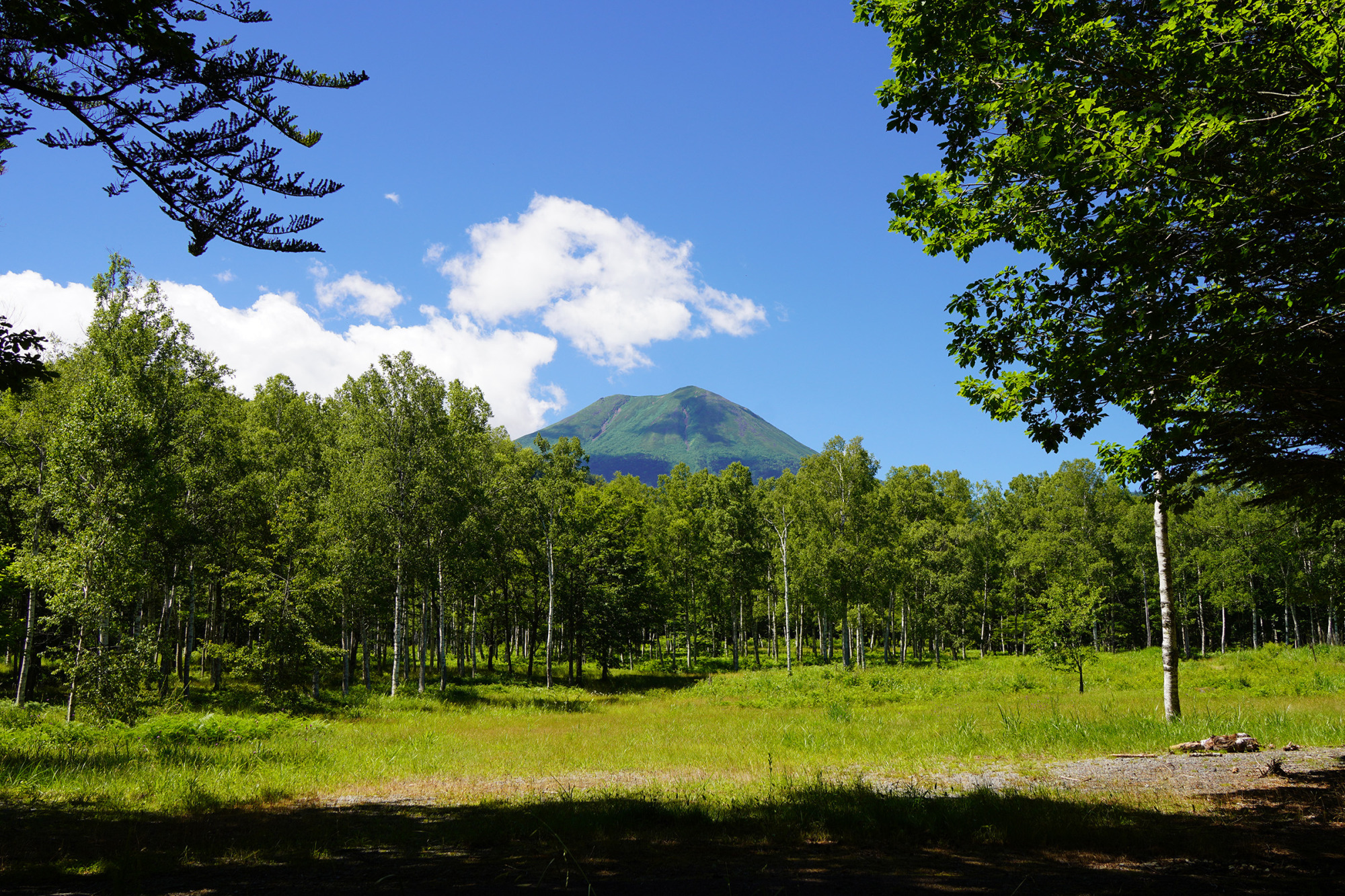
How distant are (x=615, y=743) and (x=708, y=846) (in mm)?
10934

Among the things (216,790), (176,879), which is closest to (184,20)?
(176,879)

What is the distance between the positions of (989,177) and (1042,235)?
1.01 m

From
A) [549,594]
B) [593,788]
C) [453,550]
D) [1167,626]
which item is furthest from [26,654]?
[1167,626]

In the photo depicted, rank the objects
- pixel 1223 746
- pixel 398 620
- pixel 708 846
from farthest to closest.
Answer: pixel 398 620
pixel 1223 746
pixel 708 846

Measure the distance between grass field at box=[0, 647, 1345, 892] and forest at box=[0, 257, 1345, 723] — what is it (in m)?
3.88

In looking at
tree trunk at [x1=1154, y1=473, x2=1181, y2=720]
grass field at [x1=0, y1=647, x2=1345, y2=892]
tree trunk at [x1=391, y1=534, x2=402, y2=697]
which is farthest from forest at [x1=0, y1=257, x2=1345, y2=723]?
grass field at [x1=0, y1=647, x2=1345, y2=892]

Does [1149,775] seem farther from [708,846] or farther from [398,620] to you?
[398,620]

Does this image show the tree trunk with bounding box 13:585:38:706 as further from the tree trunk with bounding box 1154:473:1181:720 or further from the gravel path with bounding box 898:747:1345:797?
the tree trunk with bounding box 1154:473:1181:720

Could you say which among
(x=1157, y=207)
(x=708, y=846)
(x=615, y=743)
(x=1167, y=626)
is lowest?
(x=615, y=743)

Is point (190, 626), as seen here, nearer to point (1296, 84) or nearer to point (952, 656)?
point (1296, 84)

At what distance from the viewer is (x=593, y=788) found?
35.6 feet

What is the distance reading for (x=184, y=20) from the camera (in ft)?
18.3

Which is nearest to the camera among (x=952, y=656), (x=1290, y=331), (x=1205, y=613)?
(x=1290, y=331)

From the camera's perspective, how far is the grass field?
687 cm
